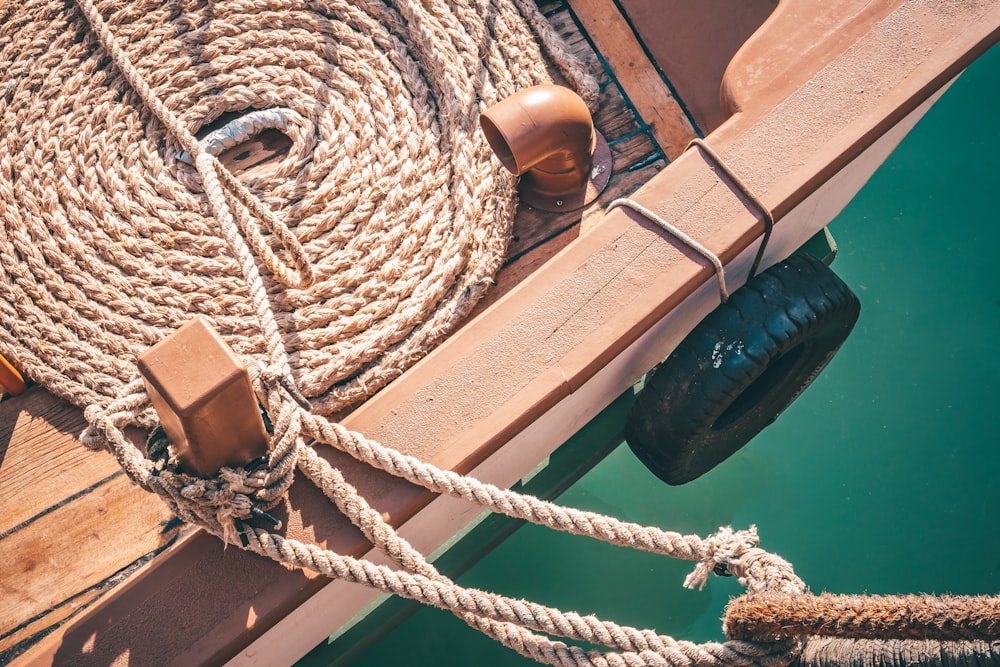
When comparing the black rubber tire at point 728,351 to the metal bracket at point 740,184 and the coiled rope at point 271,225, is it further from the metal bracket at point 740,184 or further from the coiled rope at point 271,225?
the coiled rope at point 271,225

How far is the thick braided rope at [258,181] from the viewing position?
1.75 metres

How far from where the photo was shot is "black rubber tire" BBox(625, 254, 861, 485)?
179 centimetres

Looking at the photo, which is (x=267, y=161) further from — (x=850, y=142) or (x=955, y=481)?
(x=955, y=481)

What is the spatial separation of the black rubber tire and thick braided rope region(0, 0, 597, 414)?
0.53 m

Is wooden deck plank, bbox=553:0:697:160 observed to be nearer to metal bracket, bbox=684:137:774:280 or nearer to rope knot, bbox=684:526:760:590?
metal bracket, bbox=684:137:774:280

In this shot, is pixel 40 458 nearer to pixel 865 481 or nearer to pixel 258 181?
pixel 258 181

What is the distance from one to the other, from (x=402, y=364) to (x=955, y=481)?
199cm

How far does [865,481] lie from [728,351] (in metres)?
1.18

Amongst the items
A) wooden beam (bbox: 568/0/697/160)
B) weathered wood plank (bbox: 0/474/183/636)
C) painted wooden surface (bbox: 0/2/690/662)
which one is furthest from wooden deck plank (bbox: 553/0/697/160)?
weathered wood plank (bbox: 0/474/183/636)

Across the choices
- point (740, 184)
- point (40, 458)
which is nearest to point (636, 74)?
point (740, 184)

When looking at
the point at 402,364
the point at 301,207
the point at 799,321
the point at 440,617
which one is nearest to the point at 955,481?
the point at 799,321

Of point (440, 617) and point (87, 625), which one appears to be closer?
point (87, 625)

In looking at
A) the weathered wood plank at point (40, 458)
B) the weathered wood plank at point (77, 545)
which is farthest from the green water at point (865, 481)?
the weathered wood plank at point (40, 458)

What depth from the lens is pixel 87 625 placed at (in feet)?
4.41
